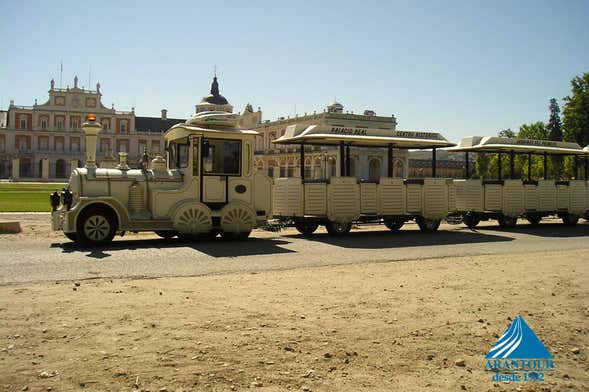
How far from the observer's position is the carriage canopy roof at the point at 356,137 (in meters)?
17.9

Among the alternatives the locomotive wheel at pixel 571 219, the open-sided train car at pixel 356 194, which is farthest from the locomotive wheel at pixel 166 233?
the locomotive wheel at pixel 571 219

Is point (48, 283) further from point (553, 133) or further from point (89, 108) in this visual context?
point (89, 108)

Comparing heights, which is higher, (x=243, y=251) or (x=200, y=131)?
(x=200, y=131)

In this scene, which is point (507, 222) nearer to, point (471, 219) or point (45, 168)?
point (471, 219)

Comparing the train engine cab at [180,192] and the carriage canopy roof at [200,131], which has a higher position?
the carriage canopy roof at [200,131]

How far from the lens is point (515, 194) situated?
72.9ft

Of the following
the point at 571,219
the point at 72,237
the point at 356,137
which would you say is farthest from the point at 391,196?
the point at 571,219

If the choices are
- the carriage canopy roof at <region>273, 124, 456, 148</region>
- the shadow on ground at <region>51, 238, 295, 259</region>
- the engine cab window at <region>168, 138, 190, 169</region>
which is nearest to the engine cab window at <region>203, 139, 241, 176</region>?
the engine cab window at <region>168, 138, 190, 169</region>

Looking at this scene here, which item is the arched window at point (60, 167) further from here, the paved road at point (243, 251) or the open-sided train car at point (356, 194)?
the open-sided train car at point (356, 194)

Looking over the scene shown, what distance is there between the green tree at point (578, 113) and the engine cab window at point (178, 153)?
4398 centimetres

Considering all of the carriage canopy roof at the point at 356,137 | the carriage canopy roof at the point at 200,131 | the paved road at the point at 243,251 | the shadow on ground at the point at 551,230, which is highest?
the carriage canopy roof at the point at 356,137

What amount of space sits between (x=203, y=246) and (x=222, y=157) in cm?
270

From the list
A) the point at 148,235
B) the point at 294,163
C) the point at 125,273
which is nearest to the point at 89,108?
the point at 294,163

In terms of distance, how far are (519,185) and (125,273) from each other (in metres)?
17.2
